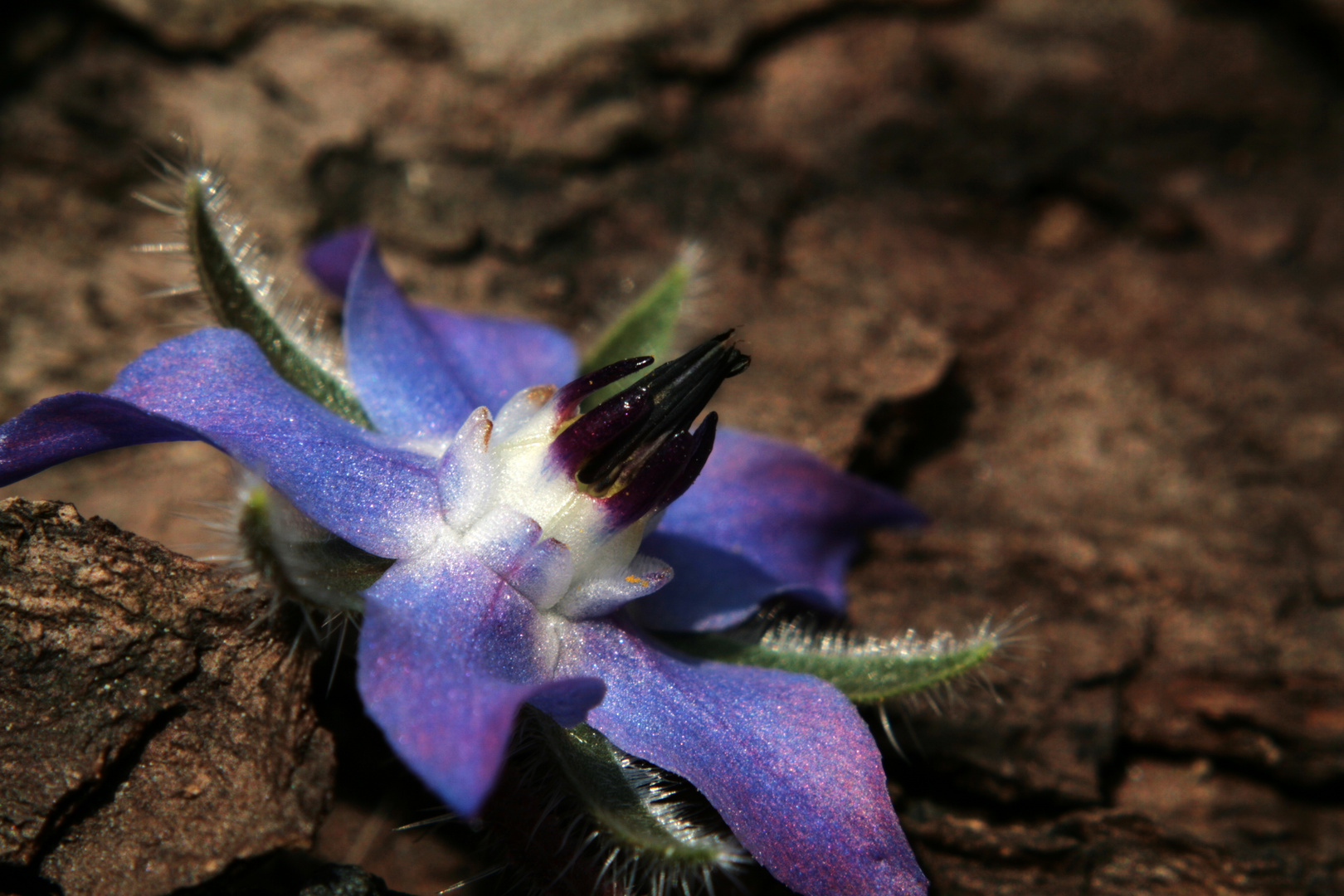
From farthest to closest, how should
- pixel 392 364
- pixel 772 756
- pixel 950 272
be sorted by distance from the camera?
pixel 950 272, pixel 392 364, pixel 772 756

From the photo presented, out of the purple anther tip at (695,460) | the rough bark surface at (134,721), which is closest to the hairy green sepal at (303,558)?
the rough bark surface at (134,721)

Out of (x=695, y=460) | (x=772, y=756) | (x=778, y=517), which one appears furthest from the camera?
(x=778, y=517)

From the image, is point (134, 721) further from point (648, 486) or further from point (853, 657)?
point (853, 657)

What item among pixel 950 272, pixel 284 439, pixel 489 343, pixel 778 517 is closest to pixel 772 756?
pixel 778 517

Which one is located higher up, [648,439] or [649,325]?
[648,439]

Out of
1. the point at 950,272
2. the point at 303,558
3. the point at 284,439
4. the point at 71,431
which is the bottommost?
the point at 950,272

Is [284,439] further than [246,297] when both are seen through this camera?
No
